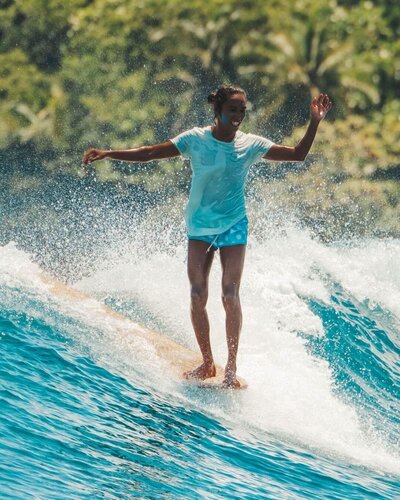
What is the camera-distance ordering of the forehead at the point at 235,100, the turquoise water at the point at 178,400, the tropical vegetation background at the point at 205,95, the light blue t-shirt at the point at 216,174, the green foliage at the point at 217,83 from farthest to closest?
the green foliage at the point at 217,83, the tropical vegetation background at the point at 205,95, the light blue t-shirt at the point at 216,174, the forehead at the point at 235,100, the turquoise water at the point at 178,400

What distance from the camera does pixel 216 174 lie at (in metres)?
6.00

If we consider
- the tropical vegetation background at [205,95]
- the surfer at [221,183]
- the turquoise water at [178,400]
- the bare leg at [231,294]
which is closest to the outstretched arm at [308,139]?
the surfer at [221,183]

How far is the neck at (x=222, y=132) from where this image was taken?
19.5 feet

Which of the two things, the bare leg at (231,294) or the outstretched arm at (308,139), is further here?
the bare leg at (231,294)

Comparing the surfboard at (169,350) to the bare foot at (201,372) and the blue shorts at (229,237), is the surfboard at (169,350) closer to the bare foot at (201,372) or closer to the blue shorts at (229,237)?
the bare foot at (201,372)

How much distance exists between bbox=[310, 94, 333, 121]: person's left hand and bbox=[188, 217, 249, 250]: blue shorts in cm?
78

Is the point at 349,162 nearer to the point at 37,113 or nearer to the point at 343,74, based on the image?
the point at 343,74

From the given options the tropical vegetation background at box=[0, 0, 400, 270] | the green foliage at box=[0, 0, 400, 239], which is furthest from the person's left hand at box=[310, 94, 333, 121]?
the green foliage at box=[0, 0, 400, 239]

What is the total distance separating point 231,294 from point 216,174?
720 millimetres

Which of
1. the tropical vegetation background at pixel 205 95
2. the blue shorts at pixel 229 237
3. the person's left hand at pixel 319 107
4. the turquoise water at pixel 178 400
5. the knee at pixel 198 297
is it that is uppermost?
the tropical vegetation background at pixel 205 95

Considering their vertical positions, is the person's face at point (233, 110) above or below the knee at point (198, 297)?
above

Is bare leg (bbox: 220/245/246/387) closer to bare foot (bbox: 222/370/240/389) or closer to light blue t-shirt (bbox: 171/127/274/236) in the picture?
bare foot (bbox: 222/370/240/389)

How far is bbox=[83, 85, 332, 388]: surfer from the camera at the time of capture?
19.5 feet

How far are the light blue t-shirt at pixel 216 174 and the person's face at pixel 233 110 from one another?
0.13 meters
